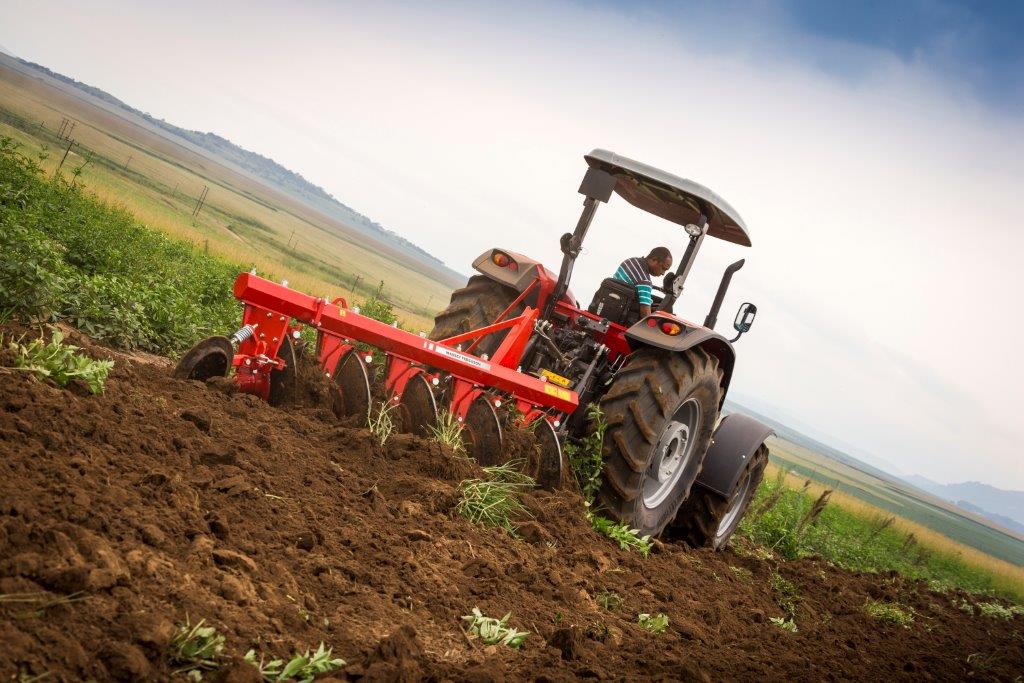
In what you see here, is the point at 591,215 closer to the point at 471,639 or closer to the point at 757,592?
the point at 757,592

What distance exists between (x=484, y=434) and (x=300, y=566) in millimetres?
2481

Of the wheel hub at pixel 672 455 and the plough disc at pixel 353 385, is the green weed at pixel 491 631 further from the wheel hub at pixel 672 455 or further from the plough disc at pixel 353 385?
the wheel hub at pixel 672 455

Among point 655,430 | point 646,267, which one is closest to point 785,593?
point 655,430

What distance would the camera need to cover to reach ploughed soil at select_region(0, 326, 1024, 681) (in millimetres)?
2486

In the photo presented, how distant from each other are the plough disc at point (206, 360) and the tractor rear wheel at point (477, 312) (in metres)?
1.96

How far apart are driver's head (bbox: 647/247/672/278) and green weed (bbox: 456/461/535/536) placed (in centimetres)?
238

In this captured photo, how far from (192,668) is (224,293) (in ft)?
28.3

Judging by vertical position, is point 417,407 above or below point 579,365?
below

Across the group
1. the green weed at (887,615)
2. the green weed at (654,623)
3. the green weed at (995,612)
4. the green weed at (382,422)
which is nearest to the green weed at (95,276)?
the green weed at (382,422)

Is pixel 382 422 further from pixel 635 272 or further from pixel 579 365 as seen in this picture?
pixel 635 272

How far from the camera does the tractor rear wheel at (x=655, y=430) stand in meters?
6.09

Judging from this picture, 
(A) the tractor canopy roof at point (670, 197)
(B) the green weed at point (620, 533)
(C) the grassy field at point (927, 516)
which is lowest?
(C) the grassy field at point (927, 516)

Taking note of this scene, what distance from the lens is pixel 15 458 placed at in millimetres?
3221

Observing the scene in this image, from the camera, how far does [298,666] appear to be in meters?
2.58
